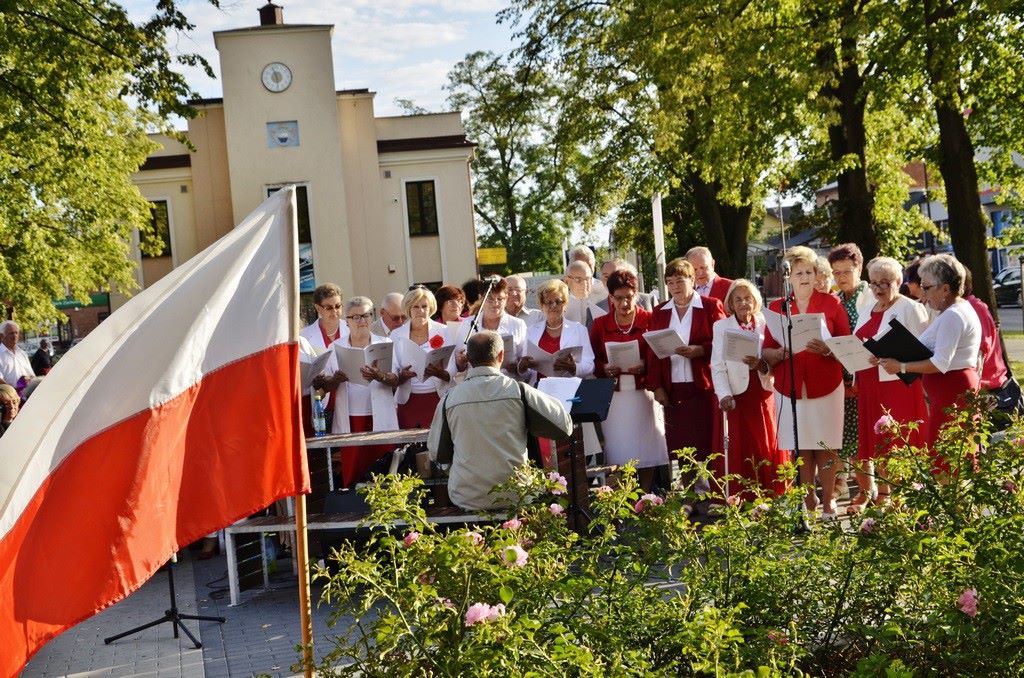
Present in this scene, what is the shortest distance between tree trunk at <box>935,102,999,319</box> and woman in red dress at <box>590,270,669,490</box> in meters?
9.69

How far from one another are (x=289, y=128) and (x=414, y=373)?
41.2 metres

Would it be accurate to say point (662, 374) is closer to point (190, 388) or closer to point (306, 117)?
point (190, 388)

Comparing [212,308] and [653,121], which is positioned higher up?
[653,121]

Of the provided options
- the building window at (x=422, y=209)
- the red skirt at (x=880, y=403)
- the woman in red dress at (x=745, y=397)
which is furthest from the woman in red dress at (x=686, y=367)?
the building window at (x=422, y=209)

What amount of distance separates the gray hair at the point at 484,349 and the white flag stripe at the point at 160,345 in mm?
3259

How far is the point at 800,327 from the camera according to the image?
9.59m

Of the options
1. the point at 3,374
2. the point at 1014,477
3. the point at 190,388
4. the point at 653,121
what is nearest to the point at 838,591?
the point at 1014,477

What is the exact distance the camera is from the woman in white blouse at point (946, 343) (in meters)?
8.66

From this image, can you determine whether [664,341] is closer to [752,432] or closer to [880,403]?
[752,432]

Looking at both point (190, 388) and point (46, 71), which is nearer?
point (190, 388)

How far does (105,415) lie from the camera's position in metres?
4.05

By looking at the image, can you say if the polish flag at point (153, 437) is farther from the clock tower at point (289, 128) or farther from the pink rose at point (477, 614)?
the clock tower at point (289, 128)

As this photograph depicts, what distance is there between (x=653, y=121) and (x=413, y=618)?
76.0ft

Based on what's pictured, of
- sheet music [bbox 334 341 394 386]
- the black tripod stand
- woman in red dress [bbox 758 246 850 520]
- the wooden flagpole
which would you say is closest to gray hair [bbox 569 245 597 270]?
sheet music [bbox 334 341 394 386]
